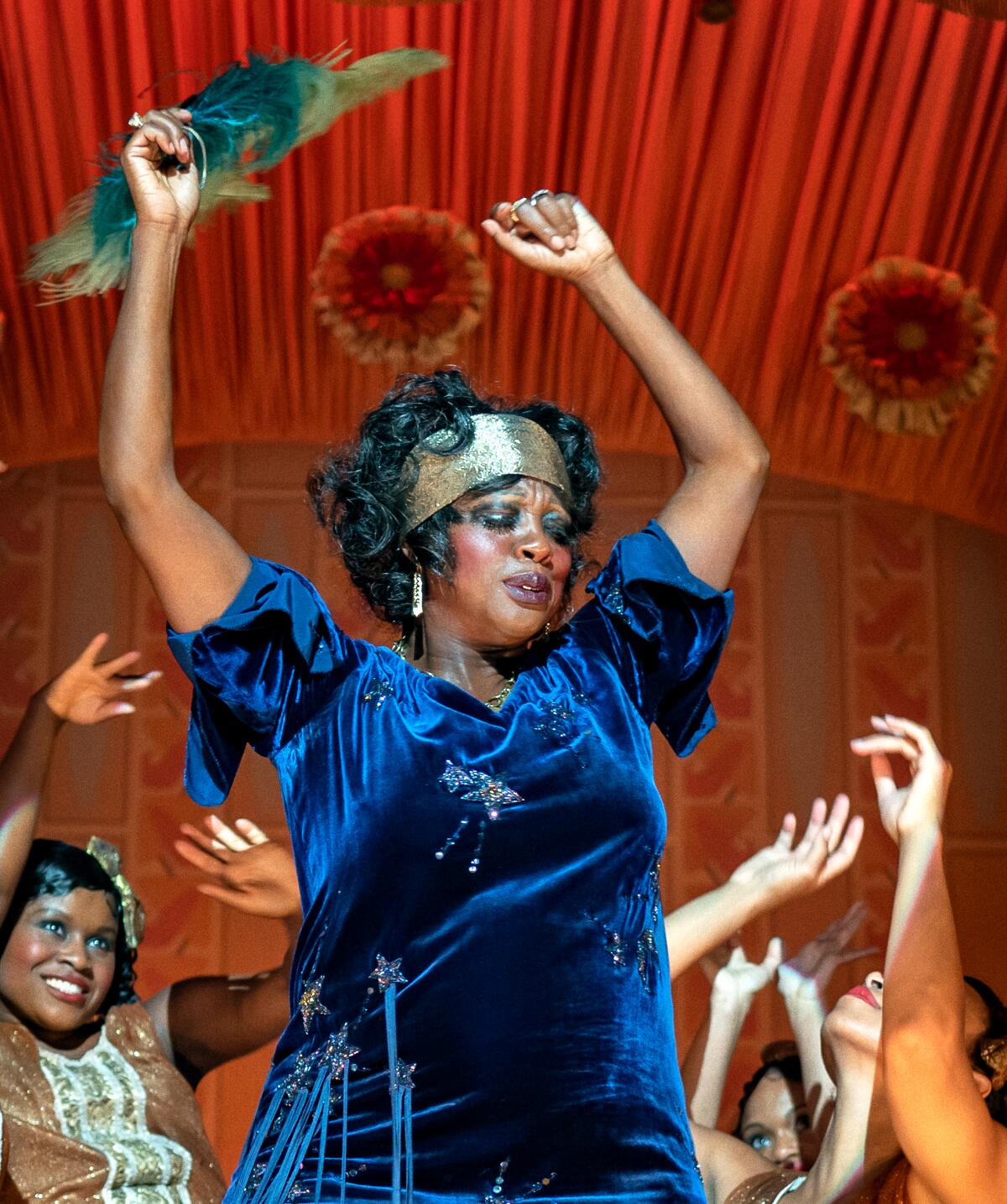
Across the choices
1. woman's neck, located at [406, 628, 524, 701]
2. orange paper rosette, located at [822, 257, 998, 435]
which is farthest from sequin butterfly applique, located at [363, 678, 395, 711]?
orange paper rosette, located at [822, 257, 998, 435]

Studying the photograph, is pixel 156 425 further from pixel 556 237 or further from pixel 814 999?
pixel 814 999

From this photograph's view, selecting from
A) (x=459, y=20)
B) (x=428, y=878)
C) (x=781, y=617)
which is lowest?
(x=781, y=617)

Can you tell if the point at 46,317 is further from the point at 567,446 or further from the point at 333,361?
the point at 567,446

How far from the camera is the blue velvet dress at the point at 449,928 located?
1396 millimetres

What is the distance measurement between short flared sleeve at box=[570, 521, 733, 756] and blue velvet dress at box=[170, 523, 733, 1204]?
0.07 metres

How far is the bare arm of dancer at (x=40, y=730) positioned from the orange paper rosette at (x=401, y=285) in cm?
163

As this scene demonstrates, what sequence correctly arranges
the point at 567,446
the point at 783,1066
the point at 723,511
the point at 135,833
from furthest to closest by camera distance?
1. the point at 135,833
2. the point at 783,1066
3. the point at 567,446
4. the point at 723,511

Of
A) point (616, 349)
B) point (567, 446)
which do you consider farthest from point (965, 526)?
point (567, 446)

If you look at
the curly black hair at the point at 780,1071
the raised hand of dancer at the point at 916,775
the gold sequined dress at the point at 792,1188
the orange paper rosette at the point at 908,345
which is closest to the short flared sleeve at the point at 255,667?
the raised hand of dancer at the point at 916,775

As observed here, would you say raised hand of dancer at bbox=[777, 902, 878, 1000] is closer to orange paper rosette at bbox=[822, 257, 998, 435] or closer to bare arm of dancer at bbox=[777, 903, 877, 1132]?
bare arm of dancer at bbox=[777, 903, 877, 1132]

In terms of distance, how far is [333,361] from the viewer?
4.70 metres

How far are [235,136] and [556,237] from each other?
344 mm

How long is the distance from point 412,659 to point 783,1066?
189cm

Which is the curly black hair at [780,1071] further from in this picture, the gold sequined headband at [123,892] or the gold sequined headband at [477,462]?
the gold sequined headband at [477,462]
